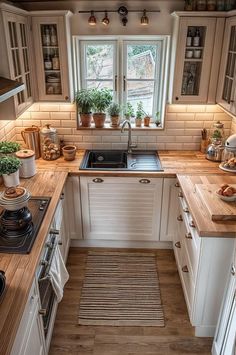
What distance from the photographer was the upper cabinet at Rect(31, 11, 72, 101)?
263 cm

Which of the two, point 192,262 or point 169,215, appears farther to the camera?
point 169,215

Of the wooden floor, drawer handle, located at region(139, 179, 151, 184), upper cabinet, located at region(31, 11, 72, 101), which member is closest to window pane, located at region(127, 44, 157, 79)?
upper cabinet, located at region(31, 11, 72, 101)

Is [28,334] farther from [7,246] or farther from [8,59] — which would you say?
[8,59]

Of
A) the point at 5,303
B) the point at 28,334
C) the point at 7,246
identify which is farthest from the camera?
the point at 7,246

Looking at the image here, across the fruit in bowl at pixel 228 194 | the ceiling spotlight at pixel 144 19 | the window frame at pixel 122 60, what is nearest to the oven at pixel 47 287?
the fruit in bowl at pixel 228 194

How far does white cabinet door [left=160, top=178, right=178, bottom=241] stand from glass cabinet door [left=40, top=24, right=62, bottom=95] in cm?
138

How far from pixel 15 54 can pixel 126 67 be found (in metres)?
1.18

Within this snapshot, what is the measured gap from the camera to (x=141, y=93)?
3.28m

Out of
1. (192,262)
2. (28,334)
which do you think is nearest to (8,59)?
(28,334)

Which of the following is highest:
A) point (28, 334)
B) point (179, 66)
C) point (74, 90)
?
point (179, 66)

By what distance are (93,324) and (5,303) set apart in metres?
1.17

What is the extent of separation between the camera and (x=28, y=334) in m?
1.57

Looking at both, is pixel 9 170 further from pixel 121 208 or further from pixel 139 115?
pixel 139 115

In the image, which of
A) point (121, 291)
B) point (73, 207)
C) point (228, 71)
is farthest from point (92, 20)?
point (121, 291)
